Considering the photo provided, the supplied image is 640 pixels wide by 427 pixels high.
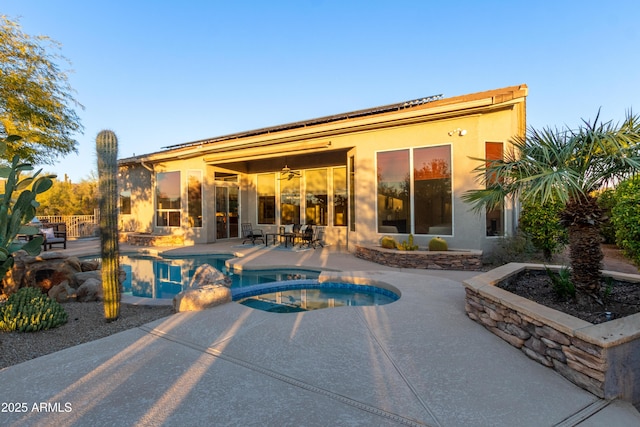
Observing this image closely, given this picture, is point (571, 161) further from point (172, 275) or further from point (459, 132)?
point (172, 275)

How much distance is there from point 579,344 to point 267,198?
1353 cm

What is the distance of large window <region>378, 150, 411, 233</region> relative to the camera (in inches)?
384

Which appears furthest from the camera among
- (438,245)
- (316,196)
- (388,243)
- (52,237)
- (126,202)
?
(126,202)

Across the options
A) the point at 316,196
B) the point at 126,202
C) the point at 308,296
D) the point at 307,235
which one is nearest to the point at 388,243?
the point at 308,296

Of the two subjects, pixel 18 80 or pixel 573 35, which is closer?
pixel 18 80

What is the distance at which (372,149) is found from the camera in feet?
33.7

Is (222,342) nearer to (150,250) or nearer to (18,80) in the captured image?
(150,250)

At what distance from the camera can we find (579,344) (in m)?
2.72

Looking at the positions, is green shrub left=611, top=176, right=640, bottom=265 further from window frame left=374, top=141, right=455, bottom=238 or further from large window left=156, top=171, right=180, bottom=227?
large window left=156, top=171, right=180, bottom=227

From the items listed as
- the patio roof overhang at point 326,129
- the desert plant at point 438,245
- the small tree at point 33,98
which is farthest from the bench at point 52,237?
the desert plant at point 438,245

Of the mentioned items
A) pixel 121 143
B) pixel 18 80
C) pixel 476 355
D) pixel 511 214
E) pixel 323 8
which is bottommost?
pixel 476 355

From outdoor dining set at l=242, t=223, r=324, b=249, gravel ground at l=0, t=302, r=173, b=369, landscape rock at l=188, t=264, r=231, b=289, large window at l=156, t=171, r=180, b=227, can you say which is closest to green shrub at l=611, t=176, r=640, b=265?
landscape rock at l=188, t=264, r=231, b=289

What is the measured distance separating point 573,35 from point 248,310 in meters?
13.4

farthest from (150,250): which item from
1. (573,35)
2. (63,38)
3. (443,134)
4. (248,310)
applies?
(573,35)
